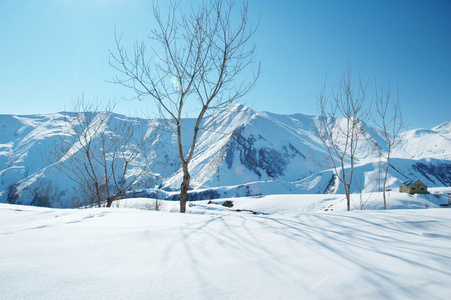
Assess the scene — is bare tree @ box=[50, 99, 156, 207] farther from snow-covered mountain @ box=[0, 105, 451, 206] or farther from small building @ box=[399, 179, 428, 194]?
small building @ box=[399, 179, 428, 194]

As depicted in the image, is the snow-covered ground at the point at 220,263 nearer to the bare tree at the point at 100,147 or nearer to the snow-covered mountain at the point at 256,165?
the bare tree at the point at 100,147

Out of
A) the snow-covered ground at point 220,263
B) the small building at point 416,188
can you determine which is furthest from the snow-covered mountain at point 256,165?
the snow-covered ground at point 220,263

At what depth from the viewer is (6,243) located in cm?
155

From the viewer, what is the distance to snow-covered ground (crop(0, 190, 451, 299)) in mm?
961

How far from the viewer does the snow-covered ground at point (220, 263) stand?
961 millimetres

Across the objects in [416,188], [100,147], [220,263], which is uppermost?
[100,147]

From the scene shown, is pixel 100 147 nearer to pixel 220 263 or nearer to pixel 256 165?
pixel 220 263

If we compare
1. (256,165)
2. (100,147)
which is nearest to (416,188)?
(100,147)

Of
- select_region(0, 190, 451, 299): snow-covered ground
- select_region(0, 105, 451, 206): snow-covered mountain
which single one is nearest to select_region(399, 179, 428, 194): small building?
select_region(0, 105, 451, 206): snow-covered mountain

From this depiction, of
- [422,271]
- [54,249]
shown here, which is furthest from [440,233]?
[54,249]

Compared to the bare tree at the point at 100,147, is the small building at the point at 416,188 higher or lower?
lower

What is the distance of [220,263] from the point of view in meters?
1.30

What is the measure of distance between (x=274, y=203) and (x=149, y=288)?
2250 cm

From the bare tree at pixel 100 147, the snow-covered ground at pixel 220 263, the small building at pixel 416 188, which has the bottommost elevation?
the small building at pixel 416 188
